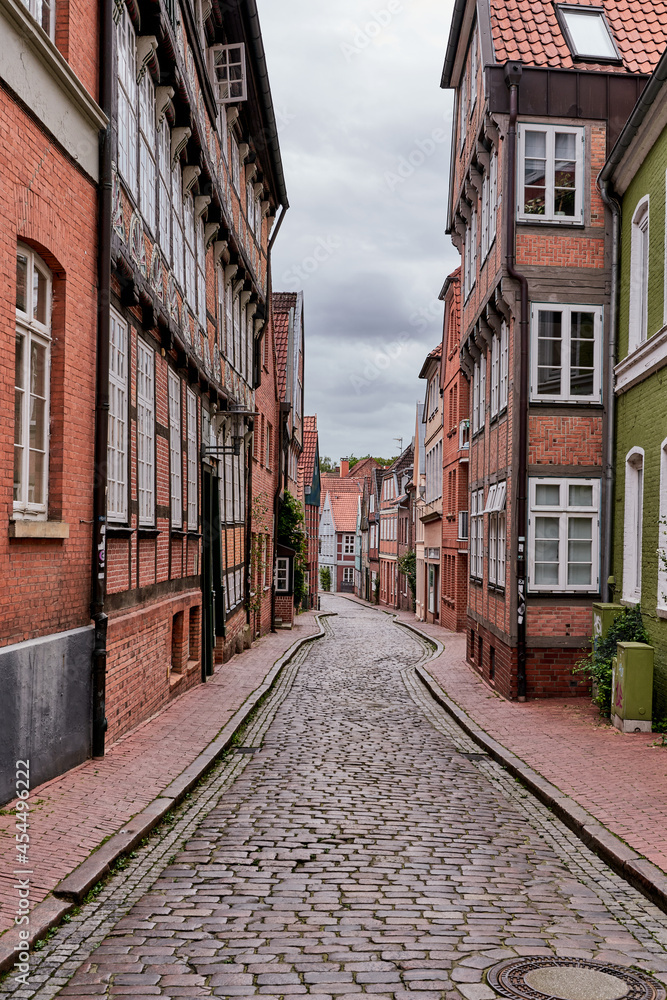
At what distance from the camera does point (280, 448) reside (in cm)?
3250

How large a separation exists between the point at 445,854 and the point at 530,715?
22.9ft

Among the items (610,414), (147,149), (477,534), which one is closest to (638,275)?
(610,414)

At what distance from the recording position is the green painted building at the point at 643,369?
39.8 ft

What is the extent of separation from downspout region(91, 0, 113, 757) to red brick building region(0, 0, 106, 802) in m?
0.08

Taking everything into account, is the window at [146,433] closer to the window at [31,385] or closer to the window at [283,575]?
the window at [31,385]

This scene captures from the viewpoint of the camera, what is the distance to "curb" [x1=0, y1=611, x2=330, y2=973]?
16.0ft

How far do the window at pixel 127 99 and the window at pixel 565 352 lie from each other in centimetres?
705

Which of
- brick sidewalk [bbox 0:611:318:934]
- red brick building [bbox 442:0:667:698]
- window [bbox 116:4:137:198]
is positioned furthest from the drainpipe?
window [bbox 116:4:137:198]

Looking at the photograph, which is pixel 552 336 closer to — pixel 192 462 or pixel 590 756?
pixel 192 462

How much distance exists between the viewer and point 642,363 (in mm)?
13438

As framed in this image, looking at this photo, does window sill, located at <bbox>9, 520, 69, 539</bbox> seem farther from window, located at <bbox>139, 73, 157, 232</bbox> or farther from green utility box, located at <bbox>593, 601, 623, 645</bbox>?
green utility box, located at <bbox>593, 601, 623, 645</bbox>

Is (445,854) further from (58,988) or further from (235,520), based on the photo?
(235,520)

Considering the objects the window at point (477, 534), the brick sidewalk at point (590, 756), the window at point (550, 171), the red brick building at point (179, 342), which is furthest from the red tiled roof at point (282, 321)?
the brick sidewalk at point (590, 756)

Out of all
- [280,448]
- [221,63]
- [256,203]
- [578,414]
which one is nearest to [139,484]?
[578,414]
